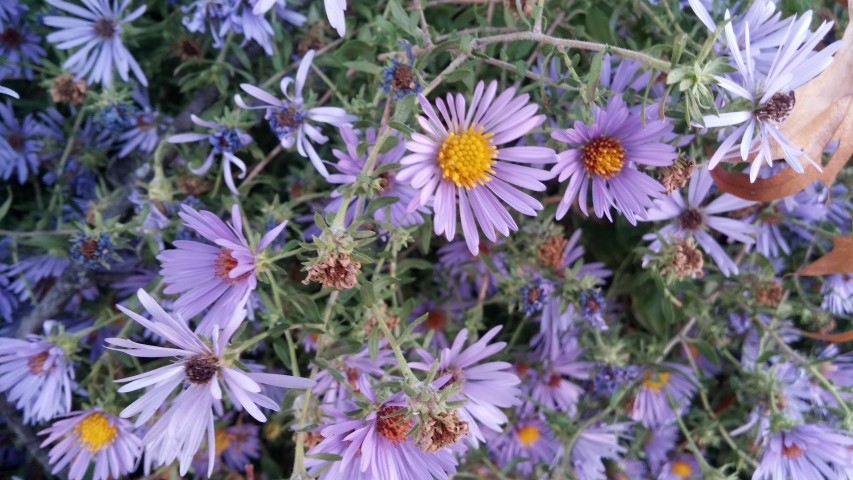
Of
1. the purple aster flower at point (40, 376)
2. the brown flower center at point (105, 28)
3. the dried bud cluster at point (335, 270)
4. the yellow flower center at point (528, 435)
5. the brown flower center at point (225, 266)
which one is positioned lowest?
the purple aster flower at point (40, 376)

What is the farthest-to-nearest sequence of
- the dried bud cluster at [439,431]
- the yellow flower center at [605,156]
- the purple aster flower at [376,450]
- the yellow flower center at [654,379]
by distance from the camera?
the yellow flower center at [654,379]
the yellow flower center at [605,156]
the purple aster flower at [376,450]
the dried bud cluster at [439,431]

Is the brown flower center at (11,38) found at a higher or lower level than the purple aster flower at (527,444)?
higher

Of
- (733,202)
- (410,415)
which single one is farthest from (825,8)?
(410,415)

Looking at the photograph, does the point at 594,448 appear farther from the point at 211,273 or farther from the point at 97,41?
the point at 97,41

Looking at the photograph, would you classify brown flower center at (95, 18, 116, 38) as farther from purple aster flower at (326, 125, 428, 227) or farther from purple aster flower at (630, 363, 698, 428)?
purple aster flower at (630, 363, 698, 428)

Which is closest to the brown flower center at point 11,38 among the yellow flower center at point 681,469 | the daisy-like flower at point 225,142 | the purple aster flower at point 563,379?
the daisy-like flower at point 225,142

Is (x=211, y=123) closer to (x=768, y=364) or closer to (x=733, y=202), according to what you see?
(x=733, y=202)

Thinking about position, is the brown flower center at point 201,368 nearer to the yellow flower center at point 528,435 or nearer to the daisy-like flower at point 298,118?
the daisy-like flower at point 298,118
